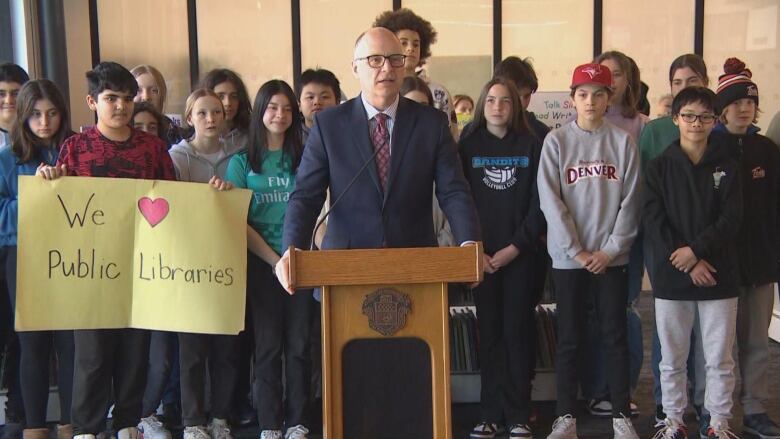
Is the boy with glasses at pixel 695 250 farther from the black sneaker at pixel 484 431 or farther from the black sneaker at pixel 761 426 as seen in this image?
the black sneaker at pixel 484 431

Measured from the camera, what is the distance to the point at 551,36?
319 inches

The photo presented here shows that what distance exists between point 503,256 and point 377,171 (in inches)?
45.5

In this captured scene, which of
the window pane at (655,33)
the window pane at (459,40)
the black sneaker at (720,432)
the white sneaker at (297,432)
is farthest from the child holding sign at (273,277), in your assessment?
the window pane at (655,33)

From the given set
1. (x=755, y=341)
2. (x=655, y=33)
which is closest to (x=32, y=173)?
(x=755, y=341)

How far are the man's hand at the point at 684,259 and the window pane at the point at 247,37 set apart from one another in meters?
5.43

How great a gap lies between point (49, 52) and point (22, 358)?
4429 mm

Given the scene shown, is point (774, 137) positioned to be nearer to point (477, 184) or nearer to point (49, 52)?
point (477, 184)

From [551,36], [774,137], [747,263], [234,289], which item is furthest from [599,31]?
[234,289]

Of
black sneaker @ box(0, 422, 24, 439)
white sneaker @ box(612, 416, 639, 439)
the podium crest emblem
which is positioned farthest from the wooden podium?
black sneaker @ box(0, 422, 24, 439)

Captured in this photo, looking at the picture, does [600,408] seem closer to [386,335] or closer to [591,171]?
[591,171]

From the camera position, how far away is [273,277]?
139 inches

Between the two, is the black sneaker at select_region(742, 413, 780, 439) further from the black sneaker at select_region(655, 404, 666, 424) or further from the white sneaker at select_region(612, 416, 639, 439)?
the white sneaker at select_region(612, 416, 639, 439)

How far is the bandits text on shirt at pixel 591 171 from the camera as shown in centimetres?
353

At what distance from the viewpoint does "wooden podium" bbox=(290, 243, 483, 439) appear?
2109 millimetres
